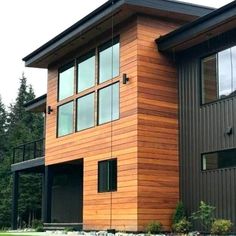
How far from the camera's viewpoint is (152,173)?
55.4 feet

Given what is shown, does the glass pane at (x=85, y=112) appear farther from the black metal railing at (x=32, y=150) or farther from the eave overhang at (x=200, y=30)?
the black metal railing at (x=32, y=150)

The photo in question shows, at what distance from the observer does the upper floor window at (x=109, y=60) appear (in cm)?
1858

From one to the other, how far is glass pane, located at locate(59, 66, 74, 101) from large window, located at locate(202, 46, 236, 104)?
254 inches

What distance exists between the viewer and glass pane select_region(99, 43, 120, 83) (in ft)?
60.9

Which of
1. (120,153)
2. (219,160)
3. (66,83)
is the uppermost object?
(66,83)

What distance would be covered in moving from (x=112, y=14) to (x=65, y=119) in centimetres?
591

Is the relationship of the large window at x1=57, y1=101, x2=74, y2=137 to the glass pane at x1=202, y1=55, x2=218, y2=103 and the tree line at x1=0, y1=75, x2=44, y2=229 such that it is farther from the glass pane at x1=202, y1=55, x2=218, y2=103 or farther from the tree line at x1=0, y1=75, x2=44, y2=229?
the tree line at x1=0, y1=75, x2=44, y2=229

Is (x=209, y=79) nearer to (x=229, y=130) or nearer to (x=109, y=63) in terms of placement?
(x=229, y=130)

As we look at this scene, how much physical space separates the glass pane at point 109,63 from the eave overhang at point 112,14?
0.70 m

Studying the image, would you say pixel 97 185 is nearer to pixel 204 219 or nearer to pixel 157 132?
pixel 157 132

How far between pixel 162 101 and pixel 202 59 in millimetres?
1834

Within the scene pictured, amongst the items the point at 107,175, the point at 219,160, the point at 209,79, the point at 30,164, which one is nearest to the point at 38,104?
the point at 30,164

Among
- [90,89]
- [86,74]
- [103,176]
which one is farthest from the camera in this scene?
[86,74]

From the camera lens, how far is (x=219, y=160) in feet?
51.7
